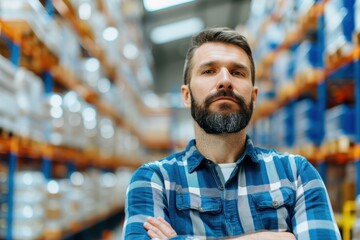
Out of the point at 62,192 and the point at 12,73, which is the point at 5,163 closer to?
the point at 62,192

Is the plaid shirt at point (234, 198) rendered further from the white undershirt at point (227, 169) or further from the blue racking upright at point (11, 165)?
the blue racking upright at point (11, 165)

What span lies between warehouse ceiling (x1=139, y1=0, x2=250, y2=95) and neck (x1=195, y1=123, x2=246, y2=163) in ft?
40.3

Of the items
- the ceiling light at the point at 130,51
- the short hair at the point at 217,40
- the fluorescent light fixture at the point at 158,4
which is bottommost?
the short hair at the point at 217,40

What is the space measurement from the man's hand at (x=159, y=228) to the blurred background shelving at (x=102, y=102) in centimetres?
148

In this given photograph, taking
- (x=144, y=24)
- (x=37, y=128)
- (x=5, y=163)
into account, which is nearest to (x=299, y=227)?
(x=37, y=128)

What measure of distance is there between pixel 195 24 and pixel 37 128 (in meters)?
12.7

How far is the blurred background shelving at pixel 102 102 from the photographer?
4.06 meters

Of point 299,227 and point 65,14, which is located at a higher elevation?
point 65,14

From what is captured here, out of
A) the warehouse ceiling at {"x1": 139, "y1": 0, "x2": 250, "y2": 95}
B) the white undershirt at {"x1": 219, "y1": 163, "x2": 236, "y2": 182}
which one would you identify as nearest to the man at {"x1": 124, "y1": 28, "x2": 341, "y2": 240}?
the white undershirt at {"x1": 219, "y1": 163, "x2": 236, "y2": 182}

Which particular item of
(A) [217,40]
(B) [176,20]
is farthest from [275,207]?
(B) [176,20]

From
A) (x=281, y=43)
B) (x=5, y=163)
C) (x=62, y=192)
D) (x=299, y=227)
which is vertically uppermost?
(x=281, y=43)

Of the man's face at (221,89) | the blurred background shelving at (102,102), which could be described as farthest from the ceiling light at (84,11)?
the man's face at (221,89)

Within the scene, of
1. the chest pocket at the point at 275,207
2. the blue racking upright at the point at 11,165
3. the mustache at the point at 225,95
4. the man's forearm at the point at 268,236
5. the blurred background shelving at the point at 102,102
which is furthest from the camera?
the blurred background shelving at the point at 102,102

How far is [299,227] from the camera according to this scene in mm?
2088
